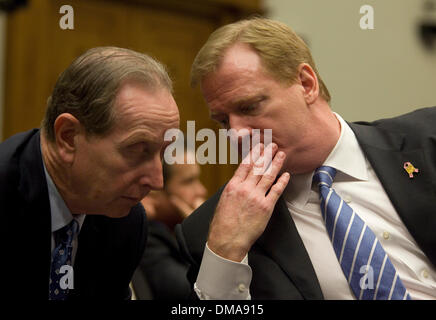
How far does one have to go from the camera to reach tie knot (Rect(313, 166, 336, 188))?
1.65 meters

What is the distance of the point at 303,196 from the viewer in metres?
1.71

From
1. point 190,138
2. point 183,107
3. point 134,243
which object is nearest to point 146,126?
point 134,243

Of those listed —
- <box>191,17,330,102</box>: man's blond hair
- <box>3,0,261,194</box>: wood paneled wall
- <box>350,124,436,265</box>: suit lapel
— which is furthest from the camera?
<box>3,0,261,194</box>: wood paneled wall

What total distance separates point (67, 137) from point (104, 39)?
7.17 ft

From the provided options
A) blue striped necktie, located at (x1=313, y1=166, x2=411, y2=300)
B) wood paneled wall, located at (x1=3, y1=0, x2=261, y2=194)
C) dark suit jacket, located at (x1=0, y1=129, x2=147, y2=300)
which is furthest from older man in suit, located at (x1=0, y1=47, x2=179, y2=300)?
wood paneled wall, located at (x1=3, y1=0, x2=261, y2=194)

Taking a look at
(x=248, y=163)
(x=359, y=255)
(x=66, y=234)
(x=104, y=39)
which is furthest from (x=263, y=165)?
(x=104, y=39)

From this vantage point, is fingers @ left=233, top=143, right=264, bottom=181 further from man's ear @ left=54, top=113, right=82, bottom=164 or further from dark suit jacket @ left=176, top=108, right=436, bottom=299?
man's ear @ left=54, top=113, right=82, bottom=164

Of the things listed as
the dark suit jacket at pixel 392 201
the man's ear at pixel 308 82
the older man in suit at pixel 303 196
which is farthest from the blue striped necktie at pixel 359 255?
the man's ear at pixel 308 82

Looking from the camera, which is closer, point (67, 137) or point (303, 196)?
point (67, 137)

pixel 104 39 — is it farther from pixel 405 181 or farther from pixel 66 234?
pixel 405 181

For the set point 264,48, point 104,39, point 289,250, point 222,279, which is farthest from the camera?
point 104,39

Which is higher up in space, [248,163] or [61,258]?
[248,163]

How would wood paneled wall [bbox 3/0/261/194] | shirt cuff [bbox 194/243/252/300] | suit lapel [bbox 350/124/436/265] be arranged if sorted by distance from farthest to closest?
wood paneled wall [bbox 3/0/261/194]
suit lapel [bbox 350/124/436/265]
shirt cuff [bbox 194/243/252/300]

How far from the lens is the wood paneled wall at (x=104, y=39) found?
10.5 feet
